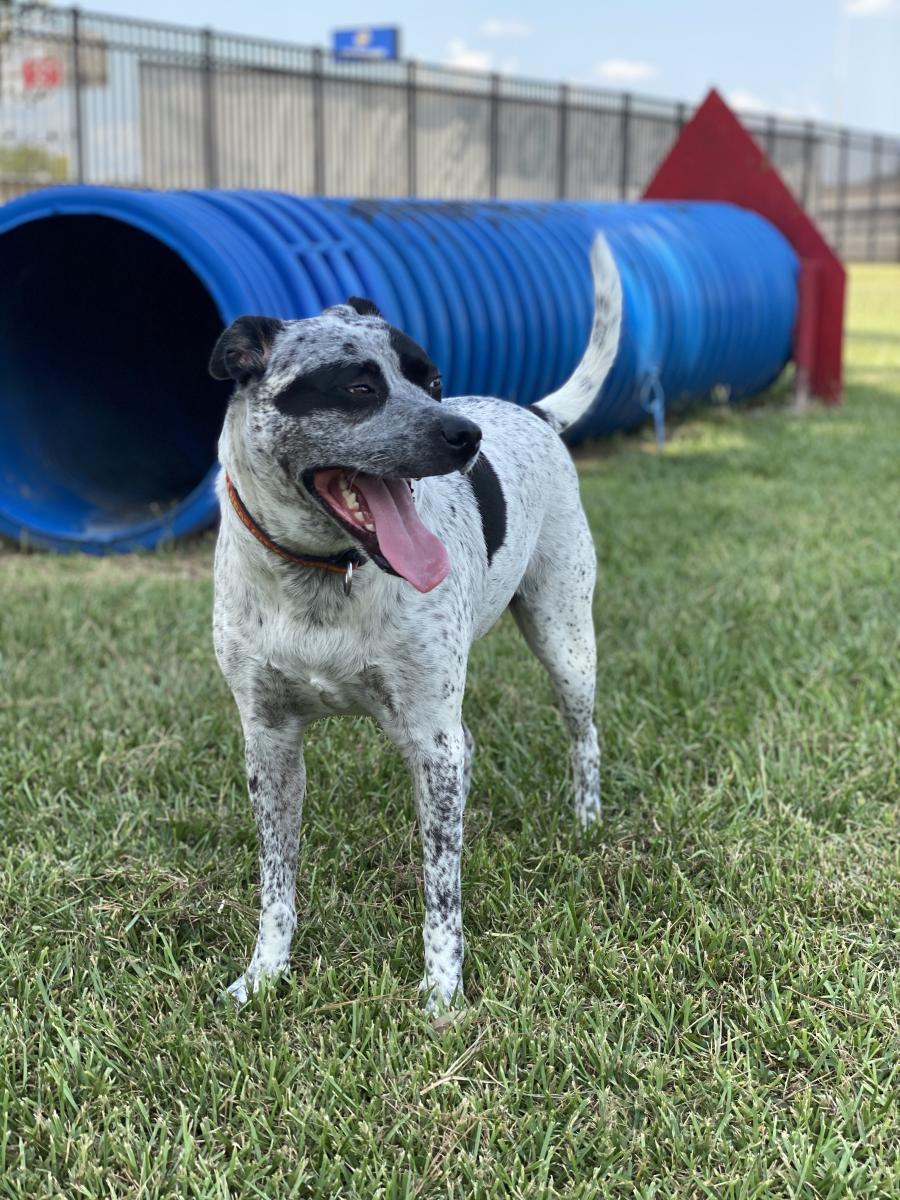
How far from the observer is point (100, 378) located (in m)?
6.91

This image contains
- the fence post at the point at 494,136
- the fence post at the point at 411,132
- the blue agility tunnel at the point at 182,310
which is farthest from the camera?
the fence post at the point at 494,136

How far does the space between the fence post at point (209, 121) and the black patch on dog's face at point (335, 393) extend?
62.9 feet

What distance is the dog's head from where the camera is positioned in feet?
7.55

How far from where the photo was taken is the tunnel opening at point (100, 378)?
6461mm

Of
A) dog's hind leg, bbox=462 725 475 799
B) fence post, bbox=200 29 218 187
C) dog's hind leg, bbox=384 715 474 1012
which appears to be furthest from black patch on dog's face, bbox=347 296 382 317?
fence post, bbox=200 29 218 187

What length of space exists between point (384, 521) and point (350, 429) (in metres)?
0.19

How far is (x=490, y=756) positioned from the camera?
3.73 metres

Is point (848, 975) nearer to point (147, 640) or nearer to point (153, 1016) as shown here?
point (153, 1016)

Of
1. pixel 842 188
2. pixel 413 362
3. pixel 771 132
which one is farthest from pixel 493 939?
pixel 842 188

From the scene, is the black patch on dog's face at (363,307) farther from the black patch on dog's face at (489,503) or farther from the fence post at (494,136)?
the fence post at (494,136)

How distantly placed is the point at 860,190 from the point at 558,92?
22947 mm

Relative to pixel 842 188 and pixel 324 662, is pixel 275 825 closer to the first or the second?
pixel 324 662

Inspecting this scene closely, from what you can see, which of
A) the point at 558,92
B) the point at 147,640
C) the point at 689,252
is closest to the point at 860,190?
the point at 558,92

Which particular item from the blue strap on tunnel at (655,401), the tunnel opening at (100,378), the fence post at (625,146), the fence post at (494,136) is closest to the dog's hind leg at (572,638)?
the tunnel opening at (100,378)
